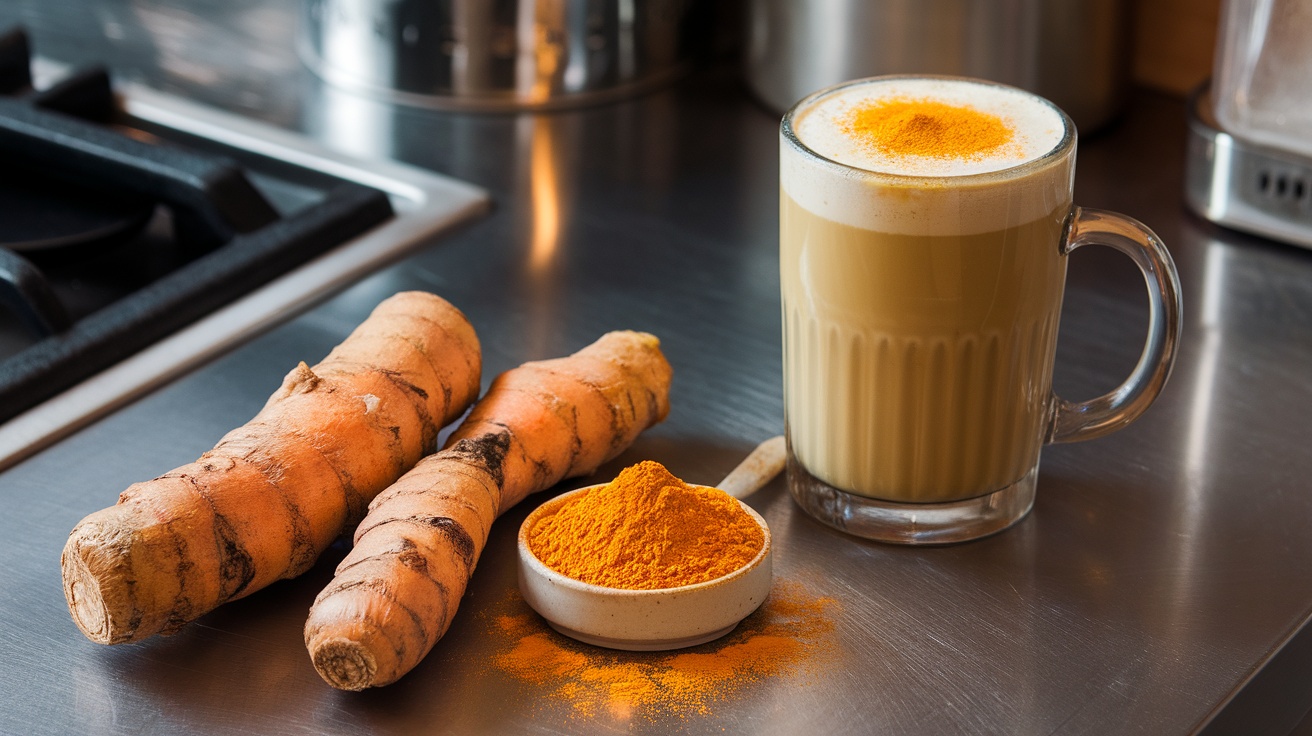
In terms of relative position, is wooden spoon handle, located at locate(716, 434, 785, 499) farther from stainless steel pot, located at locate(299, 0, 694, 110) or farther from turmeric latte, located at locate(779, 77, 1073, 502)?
stainless steel pot, located at locate(299, 0, 694, 110)

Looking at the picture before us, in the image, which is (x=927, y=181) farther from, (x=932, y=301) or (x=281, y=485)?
(x=281, y=485)

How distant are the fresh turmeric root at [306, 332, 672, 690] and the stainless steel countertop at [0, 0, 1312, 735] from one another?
33mm

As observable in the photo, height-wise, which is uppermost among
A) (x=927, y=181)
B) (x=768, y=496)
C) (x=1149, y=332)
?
(x=927, y=181)

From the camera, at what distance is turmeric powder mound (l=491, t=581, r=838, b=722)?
2.05 feet

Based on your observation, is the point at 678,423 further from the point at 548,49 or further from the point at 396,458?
the point at 548,49

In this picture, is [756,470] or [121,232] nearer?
Result: [756,470]

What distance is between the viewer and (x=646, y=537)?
66 centimetres

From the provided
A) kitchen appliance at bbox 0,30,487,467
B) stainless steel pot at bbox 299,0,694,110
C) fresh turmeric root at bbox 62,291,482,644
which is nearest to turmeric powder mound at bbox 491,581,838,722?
fresh turmeric root at bbox 62,291,482,644

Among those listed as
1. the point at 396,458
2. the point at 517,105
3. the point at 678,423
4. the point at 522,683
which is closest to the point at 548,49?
the point at 517,105

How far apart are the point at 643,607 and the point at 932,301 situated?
0.21 metres

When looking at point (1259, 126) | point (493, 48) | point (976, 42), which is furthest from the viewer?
point (493, 48)

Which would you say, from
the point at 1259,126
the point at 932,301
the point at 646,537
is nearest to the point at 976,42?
the point at 1259,126

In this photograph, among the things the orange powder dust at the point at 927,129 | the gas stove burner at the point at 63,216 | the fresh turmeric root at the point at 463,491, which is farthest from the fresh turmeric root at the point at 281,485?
the gas stove burner at the point at 63,216

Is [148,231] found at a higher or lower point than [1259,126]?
lower
